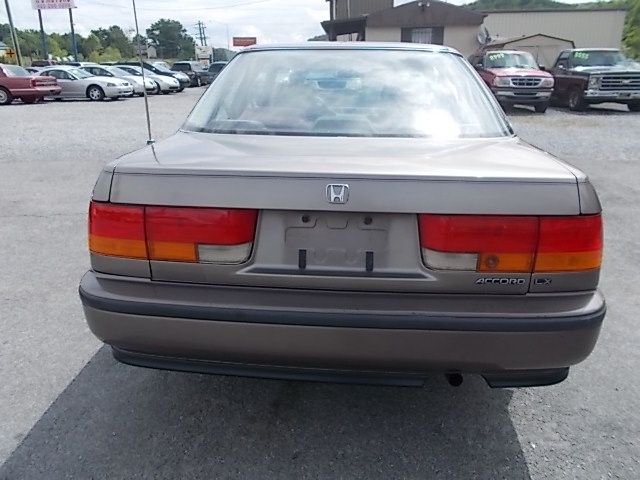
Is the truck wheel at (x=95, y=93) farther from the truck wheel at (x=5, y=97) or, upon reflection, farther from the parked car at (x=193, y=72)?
the parked car at (x=193, y=72)

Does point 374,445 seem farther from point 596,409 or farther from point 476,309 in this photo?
point 596,409

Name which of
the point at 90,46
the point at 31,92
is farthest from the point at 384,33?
the point at 90,46

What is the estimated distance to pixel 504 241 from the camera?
70.3 inches

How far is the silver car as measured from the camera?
177 centimetres

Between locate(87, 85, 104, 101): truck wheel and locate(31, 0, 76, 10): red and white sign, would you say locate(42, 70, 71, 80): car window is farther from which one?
locate(31, 0, 76, 10): red and white sign

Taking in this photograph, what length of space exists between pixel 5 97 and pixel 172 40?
81.0m

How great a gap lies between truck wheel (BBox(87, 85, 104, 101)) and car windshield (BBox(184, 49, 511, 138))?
850 inches

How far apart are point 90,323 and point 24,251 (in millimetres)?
3077

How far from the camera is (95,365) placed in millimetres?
2805

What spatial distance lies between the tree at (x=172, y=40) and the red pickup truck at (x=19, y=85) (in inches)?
2890

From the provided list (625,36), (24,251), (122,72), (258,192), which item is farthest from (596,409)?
(625,36)

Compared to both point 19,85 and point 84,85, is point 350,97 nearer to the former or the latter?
point 19,85

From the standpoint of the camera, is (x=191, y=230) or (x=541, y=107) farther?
(x=541, y=107)

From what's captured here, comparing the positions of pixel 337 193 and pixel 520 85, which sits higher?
pixel 337 193
